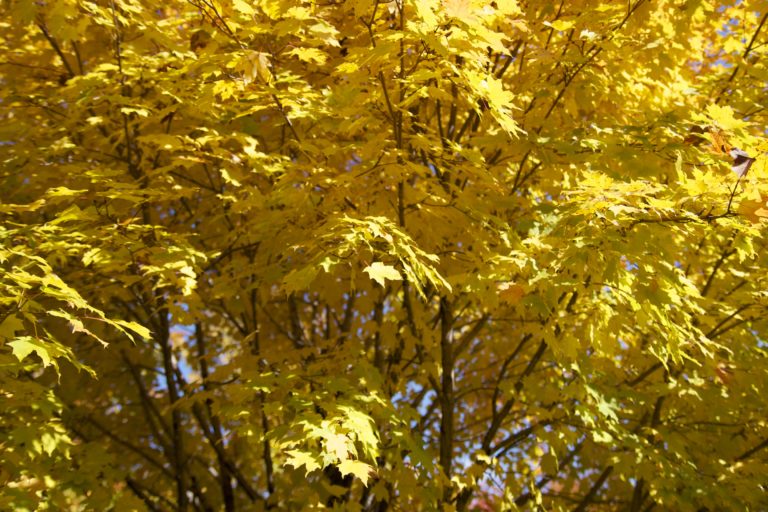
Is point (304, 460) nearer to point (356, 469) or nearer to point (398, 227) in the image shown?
point (356, 469)

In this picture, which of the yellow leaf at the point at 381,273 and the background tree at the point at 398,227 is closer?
the yellow leaf at the point at 381,273

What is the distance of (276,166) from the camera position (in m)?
3.44

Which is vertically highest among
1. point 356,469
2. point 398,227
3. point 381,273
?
point 398,227

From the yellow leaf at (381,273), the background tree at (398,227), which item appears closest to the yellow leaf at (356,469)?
the background tree at (398,227)

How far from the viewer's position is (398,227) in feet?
9.68

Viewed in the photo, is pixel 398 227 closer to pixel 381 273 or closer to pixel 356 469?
pixel 381 273

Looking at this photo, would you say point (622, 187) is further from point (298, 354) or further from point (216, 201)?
point (216, 201)

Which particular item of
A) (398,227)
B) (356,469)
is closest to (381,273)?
(398,227)

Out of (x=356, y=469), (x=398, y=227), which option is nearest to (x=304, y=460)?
(x=356, y=469)

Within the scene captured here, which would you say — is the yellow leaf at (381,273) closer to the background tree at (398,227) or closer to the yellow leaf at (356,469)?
the background tree at (398,227)

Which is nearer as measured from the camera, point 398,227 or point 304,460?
point 304,460

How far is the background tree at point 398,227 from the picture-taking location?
2562mm

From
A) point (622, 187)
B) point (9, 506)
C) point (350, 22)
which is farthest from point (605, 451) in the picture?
point (9, 506)

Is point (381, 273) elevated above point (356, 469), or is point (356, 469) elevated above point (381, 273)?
point (381, 273)
